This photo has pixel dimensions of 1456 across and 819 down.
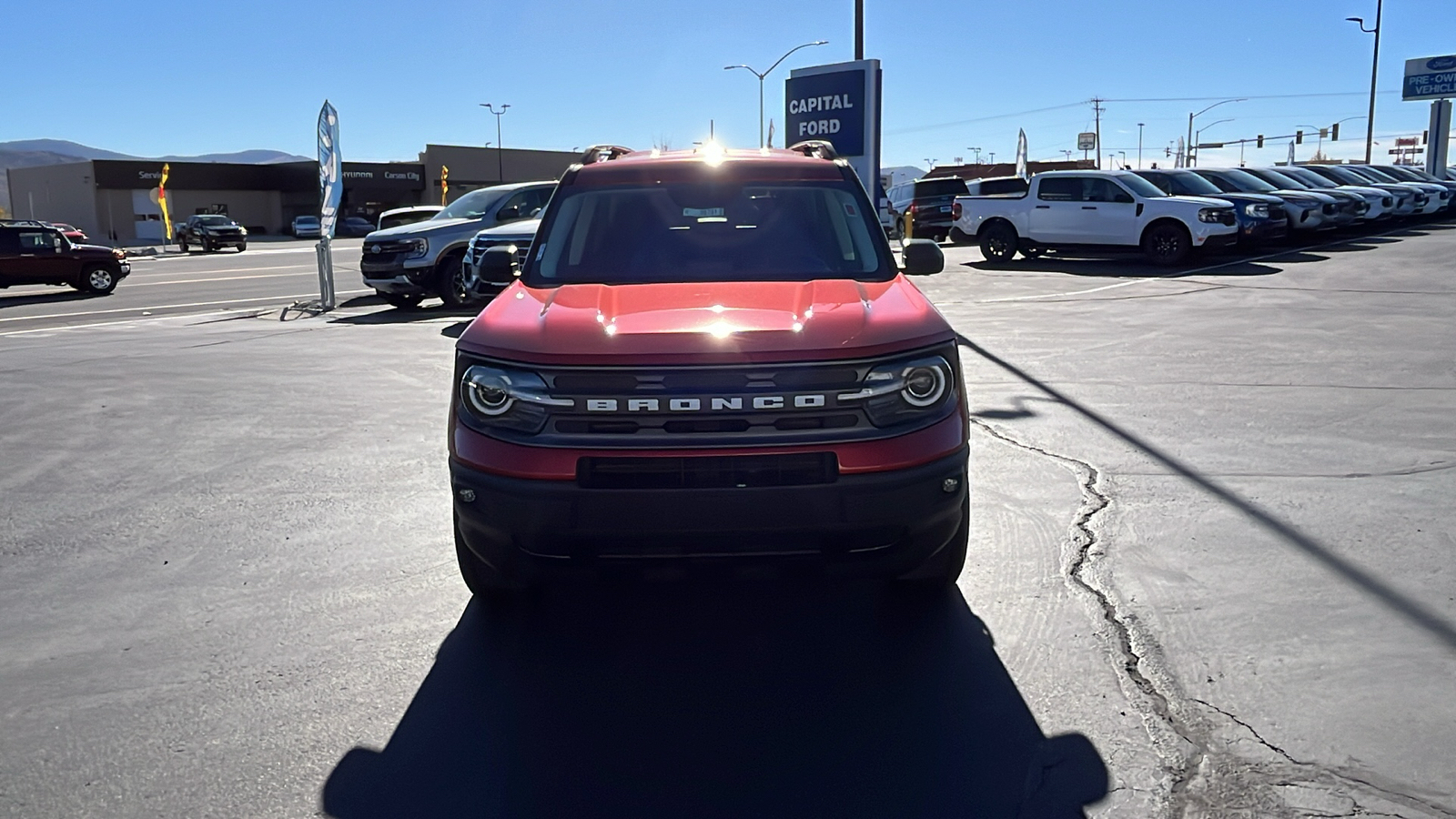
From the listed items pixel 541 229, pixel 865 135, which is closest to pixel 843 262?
pixel 541 229

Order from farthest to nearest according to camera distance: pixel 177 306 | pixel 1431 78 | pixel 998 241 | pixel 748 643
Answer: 1. pixel 1431 78
2. pixel 998 241
3. pixel 177 306
4. pixel 748 643

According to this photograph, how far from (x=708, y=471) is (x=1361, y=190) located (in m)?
28.5

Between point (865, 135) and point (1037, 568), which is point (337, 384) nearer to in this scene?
point (1037, 568)

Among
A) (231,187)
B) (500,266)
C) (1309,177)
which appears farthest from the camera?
(231,187)

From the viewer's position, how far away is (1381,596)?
14.4ft

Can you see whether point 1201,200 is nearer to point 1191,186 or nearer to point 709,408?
point 1191,186

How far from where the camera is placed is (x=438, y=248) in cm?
1576

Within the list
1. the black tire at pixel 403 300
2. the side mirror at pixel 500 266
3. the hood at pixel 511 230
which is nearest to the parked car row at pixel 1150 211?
the hood at pixel 511 230

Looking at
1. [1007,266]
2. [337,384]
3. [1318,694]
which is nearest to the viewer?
[1318,694]

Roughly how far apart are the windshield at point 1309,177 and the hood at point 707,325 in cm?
2660

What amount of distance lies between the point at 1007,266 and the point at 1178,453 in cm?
1618

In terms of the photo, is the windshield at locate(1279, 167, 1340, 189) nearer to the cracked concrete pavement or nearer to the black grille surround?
the cracked concrete pavement

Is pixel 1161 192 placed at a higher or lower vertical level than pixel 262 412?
→ higher

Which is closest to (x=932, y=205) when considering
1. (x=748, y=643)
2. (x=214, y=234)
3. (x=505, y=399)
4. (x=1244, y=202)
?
(x=1244, y=202)
